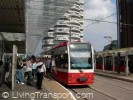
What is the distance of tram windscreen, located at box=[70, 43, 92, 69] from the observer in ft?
78.2

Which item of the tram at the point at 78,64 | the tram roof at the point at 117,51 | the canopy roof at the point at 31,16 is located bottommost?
the tram at the point at 78,64

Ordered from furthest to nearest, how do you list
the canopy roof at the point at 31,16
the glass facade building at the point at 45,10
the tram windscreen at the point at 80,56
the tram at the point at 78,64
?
the glass facade building at the point at 45,10 → the canopy roof at the point at 31,16 → the tram windscreen at the point at 80,56 → the tram at the point at 78,64

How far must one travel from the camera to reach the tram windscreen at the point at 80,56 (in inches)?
939

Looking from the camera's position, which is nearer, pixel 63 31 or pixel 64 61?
pixel 64 61

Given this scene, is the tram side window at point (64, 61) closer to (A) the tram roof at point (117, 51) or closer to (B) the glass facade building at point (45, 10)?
(B) the glass facade building at point (45, 10)

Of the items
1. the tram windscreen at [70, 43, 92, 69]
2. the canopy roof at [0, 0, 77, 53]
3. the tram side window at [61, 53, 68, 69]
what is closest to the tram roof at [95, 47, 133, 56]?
the canopy roof at [0, 0, 77, 53]

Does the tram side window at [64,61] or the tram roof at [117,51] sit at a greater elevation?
the tram roof at [117,51]

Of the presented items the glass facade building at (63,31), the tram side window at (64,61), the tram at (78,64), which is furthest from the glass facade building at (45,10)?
the glass facade building at (63,31)

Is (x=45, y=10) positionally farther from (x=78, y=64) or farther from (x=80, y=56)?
(x=78, y=64)

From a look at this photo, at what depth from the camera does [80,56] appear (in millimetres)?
23984

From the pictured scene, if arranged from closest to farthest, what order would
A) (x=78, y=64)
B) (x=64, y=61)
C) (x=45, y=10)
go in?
(x=78, y=64), (x=64, y=61), (x=45, y=10)

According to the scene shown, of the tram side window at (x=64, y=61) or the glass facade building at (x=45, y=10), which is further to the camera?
the glass facade building at (x=45, y=10)

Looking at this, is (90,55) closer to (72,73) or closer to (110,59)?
(72,73)

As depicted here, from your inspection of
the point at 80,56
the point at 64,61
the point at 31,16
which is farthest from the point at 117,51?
the point at 80,56
